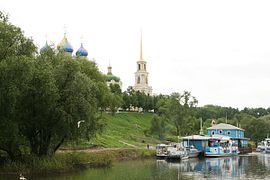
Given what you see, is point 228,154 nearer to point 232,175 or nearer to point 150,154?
point 150,154

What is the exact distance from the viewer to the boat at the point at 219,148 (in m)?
78.1

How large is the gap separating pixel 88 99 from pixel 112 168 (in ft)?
31.0

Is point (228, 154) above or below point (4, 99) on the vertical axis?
below

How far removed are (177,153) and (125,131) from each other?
98.5 ft

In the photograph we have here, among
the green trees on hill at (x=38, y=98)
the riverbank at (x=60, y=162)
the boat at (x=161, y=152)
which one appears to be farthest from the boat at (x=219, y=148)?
the green trees on hill at (x=38, y=98)

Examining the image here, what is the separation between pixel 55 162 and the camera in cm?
4356

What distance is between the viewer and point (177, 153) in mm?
67500

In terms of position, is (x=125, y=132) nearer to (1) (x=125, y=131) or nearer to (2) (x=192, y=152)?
(1) (x=125, y=131)

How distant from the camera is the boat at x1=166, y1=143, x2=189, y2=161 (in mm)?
66438

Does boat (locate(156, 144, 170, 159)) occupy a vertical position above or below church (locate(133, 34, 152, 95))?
below

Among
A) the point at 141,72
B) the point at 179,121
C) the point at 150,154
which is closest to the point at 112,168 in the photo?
the point at 150,154

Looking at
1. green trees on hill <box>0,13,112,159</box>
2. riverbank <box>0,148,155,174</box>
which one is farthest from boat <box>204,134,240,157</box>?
green trees on hill <box>0,13,112,159</box>

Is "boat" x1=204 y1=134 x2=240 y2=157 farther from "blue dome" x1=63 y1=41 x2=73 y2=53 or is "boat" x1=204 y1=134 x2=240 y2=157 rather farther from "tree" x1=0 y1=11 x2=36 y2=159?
"tree" x1=0 y1=11 x2=36 y2=159

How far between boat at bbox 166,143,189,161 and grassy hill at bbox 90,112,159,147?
328 inches
